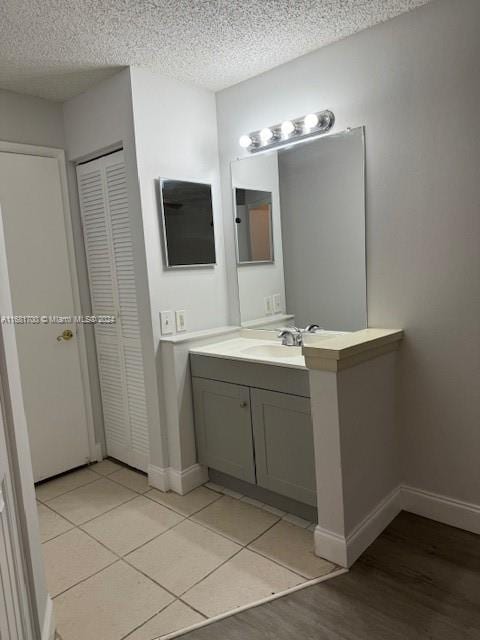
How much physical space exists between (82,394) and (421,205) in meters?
2.39

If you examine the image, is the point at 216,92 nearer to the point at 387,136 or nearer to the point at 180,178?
the point at 180,178

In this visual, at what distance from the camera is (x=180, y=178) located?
8.82 feet

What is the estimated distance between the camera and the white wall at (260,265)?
268 centimetres

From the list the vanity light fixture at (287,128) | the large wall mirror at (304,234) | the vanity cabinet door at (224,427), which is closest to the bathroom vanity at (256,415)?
the vanity cabinet door at (224,427)

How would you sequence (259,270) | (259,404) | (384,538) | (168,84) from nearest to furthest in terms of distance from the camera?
(384,538) < (259,404) < (168,84) < (259,270)

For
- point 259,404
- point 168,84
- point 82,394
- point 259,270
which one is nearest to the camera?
point 259,404

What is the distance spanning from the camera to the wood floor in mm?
1611

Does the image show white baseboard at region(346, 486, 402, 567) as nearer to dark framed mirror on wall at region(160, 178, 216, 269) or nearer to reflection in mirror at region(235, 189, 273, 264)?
reflection in mirror at region(235, 189, 273, 264)

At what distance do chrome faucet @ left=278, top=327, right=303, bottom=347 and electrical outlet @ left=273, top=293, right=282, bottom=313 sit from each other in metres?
0.15

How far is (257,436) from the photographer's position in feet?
7.75

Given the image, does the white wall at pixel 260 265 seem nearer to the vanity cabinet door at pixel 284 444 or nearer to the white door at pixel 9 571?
the vanity cabinet door at pixel 284 444

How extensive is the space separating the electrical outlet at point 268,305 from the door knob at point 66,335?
4.28 feet

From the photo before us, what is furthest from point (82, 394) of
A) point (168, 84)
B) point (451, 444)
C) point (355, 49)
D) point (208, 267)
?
point (355, 49)

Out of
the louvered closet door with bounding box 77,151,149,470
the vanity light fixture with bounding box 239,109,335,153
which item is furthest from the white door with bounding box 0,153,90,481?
the vanity light fixture with bounding box 239,109,335,153
